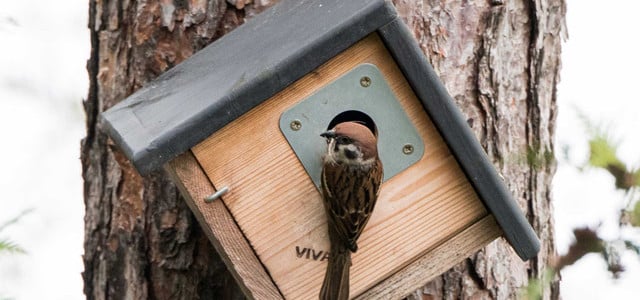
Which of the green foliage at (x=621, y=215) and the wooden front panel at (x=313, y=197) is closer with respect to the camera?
the green foliage at (x=621, y=215)

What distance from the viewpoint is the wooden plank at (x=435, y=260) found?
3176 mm

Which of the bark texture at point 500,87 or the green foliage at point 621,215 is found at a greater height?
the bark texture at point 500,87

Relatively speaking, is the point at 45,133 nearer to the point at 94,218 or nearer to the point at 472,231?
the point at 94,218

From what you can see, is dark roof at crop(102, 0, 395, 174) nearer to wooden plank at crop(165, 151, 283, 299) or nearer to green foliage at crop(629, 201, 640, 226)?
wooden plank at crop(165, 151, 283, 299)

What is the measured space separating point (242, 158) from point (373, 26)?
568 millimetres

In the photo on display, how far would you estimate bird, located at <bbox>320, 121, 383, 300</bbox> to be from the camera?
9.78ft

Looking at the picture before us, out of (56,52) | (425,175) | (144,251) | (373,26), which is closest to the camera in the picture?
(373,26)

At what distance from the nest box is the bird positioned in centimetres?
5

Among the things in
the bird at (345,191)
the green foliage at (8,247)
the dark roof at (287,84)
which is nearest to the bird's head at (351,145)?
the bird at (345,191)

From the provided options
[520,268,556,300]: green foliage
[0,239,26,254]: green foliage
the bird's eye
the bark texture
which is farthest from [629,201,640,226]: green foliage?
the bark texture

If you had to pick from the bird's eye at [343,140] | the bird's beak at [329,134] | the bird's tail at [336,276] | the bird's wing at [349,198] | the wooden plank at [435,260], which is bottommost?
the wooden plank at [435,260]

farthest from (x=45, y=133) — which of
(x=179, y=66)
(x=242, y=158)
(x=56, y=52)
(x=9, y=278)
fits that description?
(x=242, y=158)

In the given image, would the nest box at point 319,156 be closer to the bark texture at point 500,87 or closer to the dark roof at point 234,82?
the dark roof at point 234,82

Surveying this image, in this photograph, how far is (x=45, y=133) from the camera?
7.22 metres
